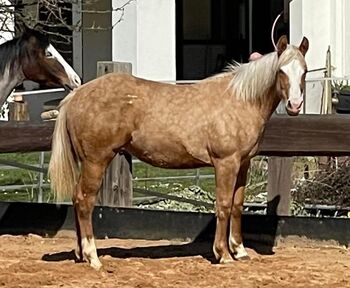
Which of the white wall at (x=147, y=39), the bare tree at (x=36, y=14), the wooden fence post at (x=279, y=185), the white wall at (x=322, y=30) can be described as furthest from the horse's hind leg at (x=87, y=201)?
the white wall at (x=322, y=30)

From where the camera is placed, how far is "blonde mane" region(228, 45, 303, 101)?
6.59 meters

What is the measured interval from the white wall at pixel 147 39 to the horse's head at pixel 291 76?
25.5 feet

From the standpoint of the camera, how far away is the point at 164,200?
9.70 m

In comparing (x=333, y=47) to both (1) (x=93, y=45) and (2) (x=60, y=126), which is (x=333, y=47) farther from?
(2) (x=60, y=126)

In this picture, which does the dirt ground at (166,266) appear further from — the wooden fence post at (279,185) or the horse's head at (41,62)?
the horse's head at (41,62)

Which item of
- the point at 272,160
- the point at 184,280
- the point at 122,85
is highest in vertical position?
the point at 122,85

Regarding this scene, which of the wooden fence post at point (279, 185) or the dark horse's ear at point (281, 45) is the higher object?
the dark horse's ear at point (281, 45)

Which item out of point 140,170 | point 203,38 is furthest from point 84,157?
point 203,38

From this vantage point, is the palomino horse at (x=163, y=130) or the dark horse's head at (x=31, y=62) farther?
the dark horse's head at (x=31, y=62)

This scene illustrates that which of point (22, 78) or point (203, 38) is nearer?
point (22, 78)

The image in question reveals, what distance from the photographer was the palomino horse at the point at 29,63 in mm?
7746

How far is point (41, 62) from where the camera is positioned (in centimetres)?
778

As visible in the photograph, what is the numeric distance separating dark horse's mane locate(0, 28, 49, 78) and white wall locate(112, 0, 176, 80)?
6.37m

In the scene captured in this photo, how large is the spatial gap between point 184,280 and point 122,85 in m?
1.47
